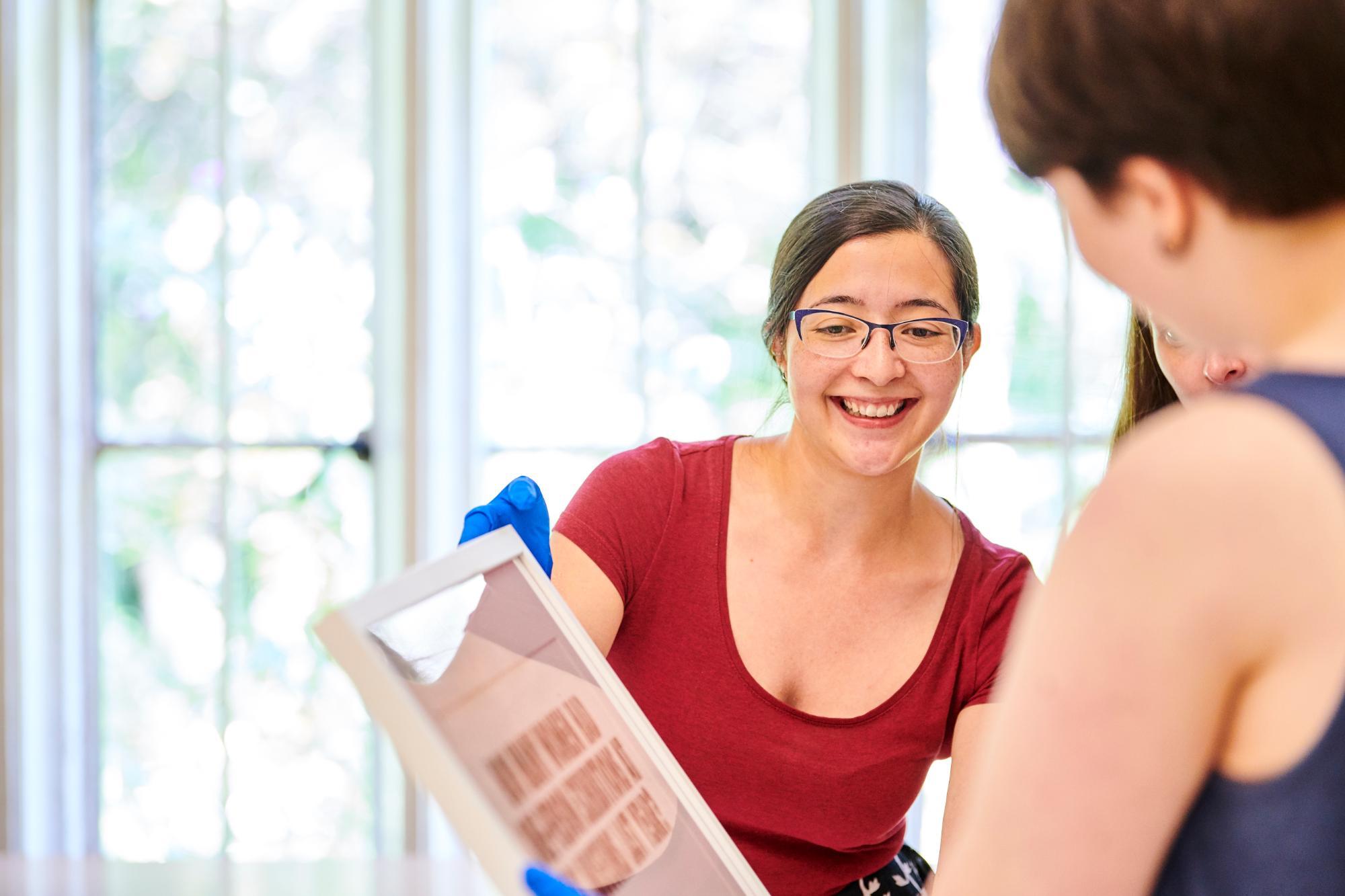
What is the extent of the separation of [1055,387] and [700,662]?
159 cm

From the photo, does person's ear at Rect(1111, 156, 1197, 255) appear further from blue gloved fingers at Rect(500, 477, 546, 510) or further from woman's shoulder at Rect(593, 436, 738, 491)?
woman's shoulder at Rect(593, 436, 738, 491)

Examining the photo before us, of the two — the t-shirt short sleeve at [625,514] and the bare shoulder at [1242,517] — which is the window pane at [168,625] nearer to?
the t-shirt short sleeve at [625,514]

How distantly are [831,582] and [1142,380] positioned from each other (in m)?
0.44

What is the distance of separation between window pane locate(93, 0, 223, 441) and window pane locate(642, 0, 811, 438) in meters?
1.03

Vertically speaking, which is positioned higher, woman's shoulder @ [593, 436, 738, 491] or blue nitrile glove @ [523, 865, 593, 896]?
woman's shoulder @ [593, 436, 738, 491]

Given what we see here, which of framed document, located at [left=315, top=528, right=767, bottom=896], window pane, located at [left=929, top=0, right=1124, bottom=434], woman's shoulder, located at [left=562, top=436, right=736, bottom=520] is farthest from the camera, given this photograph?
window pane, located at [left=929, top=0, right=1124, bottom=434]

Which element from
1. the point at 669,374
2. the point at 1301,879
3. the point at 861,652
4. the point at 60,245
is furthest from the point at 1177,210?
the point at 60,245

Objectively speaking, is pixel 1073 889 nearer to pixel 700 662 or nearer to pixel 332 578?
pixel 700 662

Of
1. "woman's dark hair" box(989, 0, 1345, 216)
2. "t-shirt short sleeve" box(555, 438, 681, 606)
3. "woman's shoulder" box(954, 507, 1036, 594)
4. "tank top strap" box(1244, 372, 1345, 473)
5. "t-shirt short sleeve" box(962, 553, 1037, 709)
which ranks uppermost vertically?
"woman's dark hair" box(989, 0, 1345, 216)

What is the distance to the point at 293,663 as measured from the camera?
2.64 meters

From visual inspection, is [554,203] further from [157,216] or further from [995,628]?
[995,628]

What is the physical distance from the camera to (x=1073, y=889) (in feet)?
1.43

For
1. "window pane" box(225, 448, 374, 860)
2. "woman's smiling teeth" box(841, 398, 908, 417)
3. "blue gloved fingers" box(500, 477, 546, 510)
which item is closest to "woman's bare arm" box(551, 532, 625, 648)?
"blue gloved fingers" box(500, 477, 546, 510)

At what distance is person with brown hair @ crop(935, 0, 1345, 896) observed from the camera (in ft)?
1.29
